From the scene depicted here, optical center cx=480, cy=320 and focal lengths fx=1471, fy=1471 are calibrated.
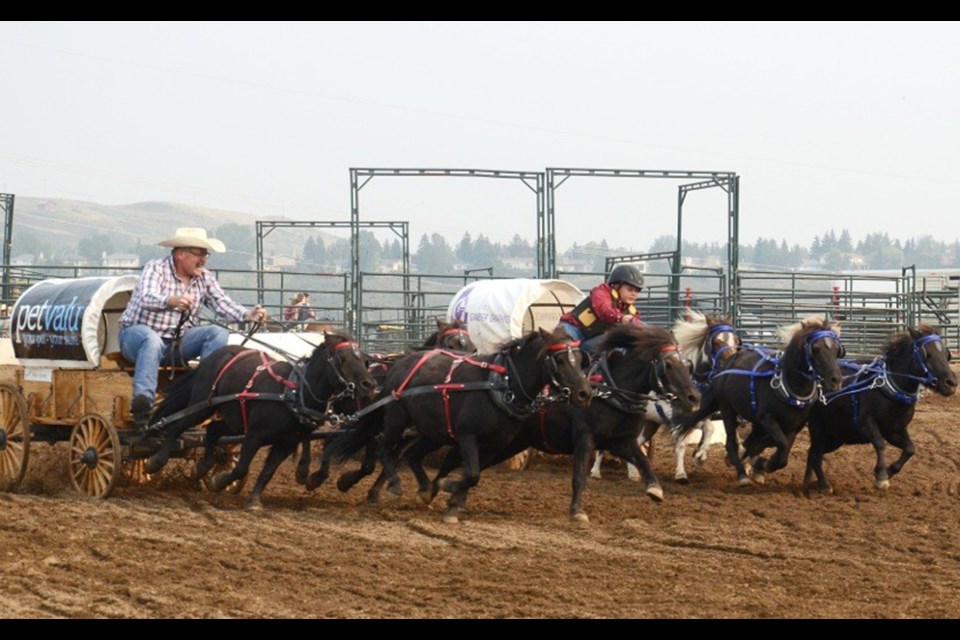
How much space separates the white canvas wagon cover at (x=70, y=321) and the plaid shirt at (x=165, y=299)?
0.35m

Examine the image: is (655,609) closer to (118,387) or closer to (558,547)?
(558,547)

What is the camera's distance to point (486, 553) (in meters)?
9.47

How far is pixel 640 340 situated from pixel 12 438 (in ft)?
18.3

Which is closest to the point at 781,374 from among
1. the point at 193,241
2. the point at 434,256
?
the point at 193,241

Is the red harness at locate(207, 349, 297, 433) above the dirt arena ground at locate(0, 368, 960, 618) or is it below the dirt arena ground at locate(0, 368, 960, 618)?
above

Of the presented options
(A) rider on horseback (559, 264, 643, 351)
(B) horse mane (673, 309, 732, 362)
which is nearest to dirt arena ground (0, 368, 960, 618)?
(A) rider on horseback (559, 264, 643, 351)

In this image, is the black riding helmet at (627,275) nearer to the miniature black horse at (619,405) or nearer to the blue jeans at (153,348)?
the miniature black horse at (619,405)

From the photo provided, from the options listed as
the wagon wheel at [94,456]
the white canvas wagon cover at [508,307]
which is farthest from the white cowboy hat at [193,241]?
the white canvas wagon cover at [508,307]

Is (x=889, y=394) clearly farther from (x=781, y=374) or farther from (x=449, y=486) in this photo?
(x=449, y=486)

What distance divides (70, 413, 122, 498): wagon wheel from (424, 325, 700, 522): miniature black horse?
2515mm

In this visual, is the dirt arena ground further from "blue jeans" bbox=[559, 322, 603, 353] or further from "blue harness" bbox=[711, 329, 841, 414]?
"blue jeans" bbox=[559, 322, 603, 353]

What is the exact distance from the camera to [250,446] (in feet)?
38.2

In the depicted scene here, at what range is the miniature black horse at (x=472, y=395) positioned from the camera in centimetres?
1101

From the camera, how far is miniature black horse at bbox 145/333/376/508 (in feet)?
37.4
